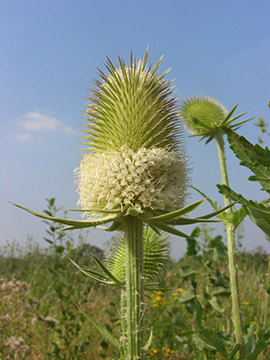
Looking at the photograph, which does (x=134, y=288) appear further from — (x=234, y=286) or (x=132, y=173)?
(x=234, y=286)

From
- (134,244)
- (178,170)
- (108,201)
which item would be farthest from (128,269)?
(178,170)

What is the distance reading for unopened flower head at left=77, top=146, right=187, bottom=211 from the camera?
2.19 meters

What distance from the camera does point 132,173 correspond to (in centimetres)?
220

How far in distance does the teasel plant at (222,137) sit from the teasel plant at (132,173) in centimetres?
40

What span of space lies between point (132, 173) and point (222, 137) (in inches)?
93.0

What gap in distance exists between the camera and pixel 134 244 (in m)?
2.23

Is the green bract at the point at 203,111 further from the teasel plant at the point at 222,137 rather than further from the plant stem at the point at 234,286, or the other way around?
the plant stem at the point at 234,286

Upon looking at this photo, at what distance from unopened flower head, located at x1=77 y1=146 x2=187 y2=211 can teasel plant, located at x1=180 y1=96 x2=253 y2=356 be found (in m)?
0.40

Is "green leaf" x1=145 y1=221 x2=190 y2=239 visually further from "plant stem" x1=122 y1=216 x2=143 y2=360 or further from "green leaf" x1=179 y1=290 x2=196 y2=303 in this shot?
"green leaf" x1=179 y1=290 x2=196 y2=303

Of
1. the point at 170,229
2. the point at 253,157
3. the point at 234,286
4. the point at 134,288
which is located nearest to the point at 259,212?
the point at 253,157

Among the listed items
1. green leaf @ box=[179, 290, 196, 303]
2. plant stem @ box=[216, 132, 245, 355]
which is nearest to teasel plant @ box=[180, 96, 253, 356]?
plant stem @ box=[216, 132, 245, 355]

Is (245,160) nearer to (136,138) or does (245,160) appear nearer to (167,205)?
(167,205)

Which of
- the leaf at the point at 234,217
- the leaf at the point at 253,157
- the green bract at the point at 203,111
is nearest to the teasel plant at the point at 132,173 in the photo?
the leaf at the point at 253,157

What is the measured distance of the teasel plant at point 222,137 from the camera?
3150 mm
